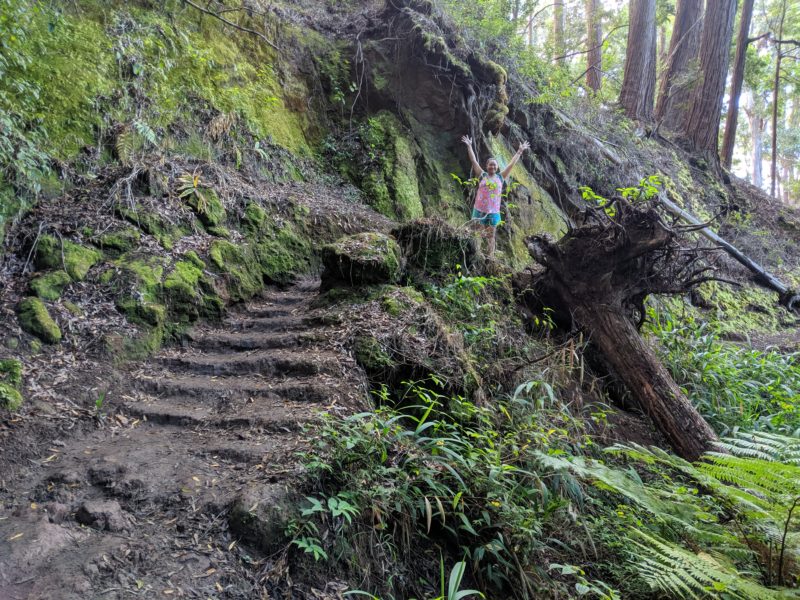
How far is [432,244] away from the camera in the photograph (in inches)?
237

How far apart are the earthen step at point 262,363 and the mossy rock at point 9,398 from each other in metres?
1.16

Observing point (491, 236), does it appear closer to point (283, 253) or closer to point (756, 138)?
point (283, 253)

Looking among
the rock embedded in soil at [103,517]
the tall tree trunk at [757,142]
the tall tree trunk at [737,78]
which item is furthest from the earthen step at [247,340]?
the tall tree trunk at [757,142]

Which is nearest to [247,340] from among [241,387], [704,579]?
[241,387]

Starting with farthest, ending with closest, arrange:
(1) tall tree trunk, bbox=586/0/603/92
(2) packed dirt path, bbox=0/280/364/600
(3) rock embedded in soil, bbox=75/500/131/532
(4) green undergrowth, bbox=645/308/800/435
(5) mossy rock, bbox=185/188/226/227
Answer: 1. (1) tall tree trunk, bbox=586/0/603/92
2. (5) mossy rock, bbox=185/188/226/227
3. (4) green undergrowth, bbox=645/308/800/435
4. (3) rock embedded in soil, bbox=75/500/131/532
5. (2) packed dirt path, bbox=0/280/364/600

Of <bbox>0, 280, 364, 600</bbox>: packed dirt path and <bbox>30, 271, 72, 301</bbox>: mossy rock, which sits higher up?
<bbox>30, 271, 72, 301</bbox>: mossy rock

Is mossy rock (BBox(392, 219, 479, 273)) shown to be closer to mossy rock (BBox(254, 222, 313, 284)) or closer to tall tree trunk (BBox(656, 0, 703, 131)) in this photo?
mossy rock (BBox(254, 222, 313, 284))

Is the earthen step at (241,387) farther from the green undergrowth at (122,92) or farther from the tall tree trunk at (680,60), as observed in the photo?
the tall tree trunk at (680,60)

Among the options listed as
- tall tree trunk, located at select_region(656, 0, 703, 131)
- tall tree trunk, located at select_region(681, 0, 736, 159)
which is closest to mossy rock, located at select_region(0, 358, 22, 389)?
tall tree trunk, located at select_region(681, 0, 736, 159)

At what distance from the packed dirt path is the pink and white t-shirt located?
4250 mm

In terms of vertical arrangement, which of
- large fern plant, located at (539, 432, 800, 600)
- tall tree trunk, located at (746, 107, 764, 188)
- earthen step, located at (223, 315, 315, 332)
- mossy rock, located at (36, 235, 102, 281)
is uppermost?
tall tree trunk, located at (746, 107, 764, 188)

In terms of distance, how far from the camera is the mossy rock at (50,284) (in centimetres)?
414

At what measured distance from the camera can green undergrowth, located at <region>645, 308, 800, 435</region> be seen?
18.5 feet

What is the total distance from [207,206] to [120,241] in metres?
1.31
